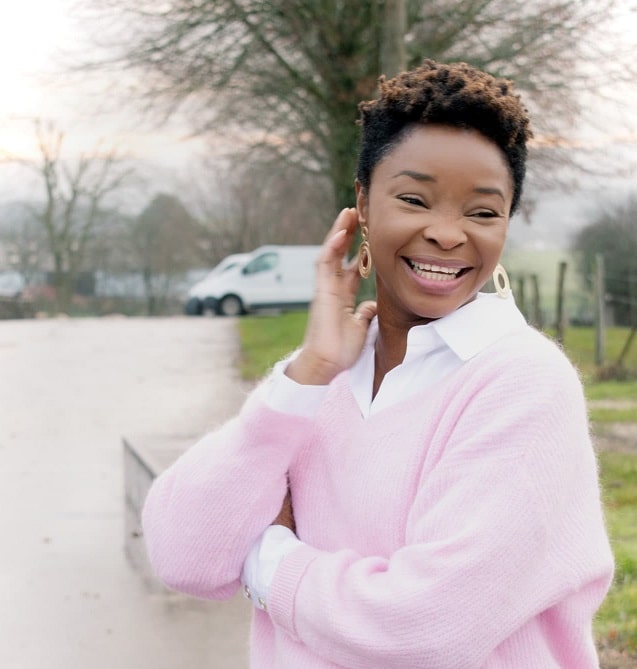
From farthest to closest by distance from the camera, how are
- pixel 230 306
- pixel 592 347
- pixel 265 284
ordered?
pixel 230 306, pixel 265 284, pixel 592 347

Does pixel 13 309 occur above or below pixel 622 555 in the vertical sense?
below

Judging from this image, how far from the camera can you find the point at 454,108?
162 cm

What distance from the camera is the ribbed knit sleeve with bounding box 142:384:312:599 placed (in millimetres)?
1734

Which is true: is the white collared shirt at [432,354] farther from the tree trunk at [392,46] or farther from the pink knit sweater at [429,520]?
the tree trunk at [392,46]

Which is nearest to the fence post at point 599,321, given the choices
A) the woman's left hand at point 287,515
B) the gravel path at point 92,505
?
the gravel path at point 92,505

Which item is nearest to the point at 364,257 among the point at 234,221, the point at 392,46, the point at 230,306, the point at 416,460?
the point at 416,460

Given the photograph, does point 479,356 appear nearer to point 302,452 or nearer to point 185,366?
point 302,452

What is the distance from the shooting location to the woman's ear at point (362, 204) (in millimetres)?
1841

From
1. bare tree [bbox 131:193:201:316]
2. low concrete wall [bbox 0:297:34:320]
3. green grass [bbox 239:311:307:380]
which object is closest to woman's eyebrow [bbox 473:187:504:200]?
green grass [bbox 239:311:307:380]

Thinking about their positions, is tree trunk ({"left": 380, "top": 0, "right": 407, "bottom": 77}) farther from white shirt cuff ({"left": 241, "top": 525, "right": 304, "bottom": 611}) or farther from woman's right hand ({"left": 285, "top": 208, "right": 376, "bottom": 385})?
white shirt cuff ({"left": 241, "top": 525, "right": 304, "bottom": 611})

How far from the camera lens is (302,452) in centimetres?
179

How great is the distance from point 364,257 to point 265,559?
0.56m

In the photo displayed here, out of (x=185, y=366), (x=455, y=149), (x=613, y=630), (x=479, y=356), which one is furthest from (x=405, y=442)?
(x=185, y=366)

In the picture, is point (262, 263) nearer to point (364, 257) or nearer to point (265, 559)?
point (364, 257)
